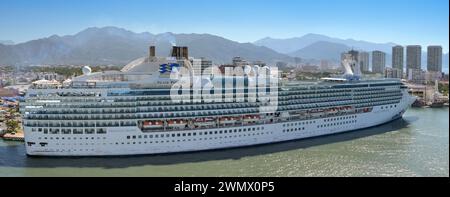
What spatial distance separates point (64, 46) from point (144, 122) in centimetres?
6445

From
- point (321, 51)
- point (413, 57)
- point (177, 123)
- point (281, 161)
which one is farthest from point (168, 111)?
point (321, 51)

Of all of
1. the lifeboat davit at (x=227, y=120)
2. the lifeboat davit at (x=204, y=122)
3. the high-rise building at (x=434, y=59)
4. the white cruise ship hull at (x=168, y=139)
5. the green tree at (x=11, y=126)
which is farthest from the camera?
the high-rise building at (x=434, y=59)

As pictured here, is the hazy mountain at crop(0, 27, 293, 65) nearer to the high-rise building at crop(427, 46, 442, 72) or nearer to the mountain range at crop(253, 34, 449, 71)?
the mountain range at crop(253, 34, 449, 71)

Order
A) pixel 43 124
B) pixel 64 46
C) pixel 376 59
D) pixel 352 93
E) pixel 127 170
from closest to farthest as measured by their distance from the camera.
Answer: pixel 127 170, pixel 43 124, pixel 352 93, pixel 376 59, pixel 64 46

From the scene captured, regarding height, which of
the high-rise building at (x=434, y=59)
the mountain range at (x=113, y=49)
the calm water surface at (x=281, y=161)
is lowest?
the calm water surface at (x=281, y=161)

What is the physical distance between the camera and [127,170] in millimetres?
10984

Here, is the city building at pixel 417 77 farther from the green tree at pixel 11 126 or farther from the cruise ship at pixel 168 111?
the green tree at pixel 11 126

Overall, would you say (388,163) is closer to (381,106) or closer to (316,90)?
(316,90)

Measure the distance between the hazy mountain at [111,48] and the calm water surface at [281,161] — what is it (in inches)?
1662

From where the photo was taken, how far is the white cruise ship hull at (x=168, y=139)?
468 inches

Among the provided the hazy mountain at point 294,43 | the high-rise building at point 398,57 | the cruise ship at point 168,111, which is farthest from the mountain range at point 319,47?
the cruise ship at point 168,111
